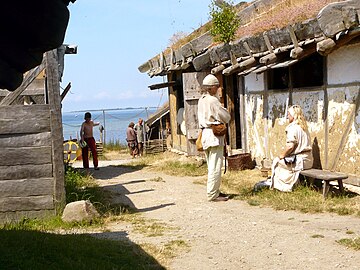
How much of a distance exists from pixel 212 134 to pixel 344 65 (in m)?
2.41

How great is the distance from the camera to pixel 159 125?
2353 centimetres

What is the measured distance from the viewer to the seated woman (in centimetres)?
935

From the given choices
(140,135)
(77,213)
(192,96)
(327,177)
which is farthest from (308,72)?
(140,135)

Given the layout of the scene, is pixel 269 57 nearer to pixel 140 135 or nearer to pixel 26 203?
pixel 26 203

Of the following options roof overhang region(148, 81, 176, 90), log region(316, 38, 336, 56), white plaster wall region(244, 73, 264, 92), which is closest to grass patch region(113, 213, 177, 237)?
log region(316, 38, 336, 56)

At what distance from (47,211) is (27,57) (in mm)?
5062

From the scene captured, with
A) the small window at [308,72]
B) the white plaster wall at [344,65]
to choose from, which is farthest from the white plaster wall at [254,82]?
the white plaster wall at [344,65]

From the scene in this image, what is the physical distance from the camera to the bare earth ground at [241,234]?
18.4 feet

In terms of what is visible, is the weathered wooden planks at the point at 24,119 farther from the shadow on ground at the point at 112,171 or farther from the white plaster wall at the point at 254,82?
the shadow on ground at the point at 112,171

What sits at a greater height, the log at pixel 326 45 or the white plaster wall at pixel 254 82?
the log at pixel 326 45

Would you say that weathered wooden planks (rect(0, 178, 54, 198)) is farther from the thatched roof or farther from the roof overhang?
the roof overhang

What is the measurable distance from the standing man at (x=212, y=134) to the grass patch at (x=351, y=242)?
320cm

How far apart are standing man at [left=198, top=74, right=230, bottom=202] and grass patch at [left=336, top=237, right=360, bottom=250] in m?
3.20

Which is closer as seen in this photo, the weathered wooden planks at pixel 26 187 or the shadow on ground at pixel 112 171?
the weathered wooden planks at pixel 26 187
